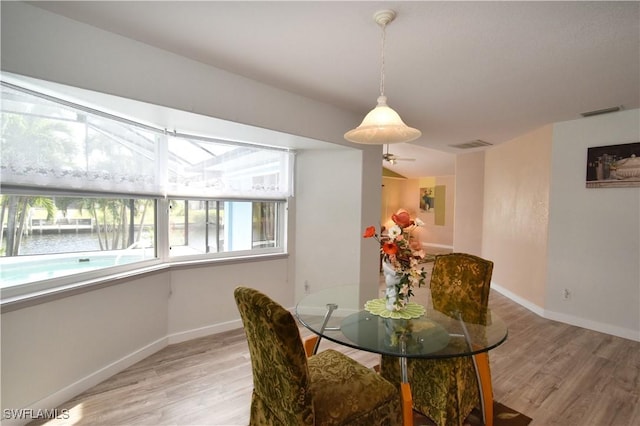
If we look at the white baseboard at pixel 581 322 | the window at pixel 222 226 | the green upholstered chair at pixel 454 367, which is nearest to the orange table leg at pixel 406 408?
the green upholstered chair at pixel 454 367

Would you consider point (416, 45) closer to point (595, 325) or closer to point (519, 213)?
point (519, 213)

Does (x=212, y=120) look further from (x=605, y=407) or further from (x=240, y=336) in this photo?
(x=605, y=407)

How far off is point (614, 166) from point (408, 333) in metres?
3.34

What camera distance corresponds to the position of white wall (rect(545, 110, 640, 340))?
10.3ft

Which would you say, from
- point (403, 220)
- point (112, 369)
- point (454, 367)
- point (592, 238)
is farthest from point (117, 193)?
point (592, 238)

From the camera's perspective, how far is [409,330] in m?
1.71

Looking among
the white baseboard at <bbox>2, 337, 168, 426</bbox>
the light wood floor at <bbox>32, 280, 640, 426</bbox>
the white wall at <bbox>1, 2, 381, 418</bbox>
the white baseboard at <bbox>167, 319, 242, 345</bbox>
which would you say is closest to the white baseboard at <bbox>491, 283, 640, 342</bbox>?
the light wood floor at <bbox>32, 280, 640, 426</bbox>

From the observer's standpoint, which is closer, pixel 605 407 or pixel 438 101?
pixel 605 407

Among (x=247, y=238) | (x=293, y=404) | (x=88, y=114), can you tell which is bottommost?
(x=293, y=404)

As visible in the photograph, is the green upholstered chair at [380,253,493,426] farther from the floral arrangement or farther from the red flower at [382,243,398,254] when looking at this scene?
the red flower at [382,243,398,254]

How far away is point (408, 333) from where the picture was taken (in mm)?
1672

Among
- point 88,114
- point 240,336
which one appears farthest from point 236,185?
point 240,336

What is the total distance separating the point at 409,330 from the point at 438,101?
2.18m

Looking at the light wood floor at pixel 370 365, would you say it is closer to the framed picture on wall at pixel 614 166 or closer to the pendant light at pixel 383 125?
the framed picture on wall at pixel 614 166
